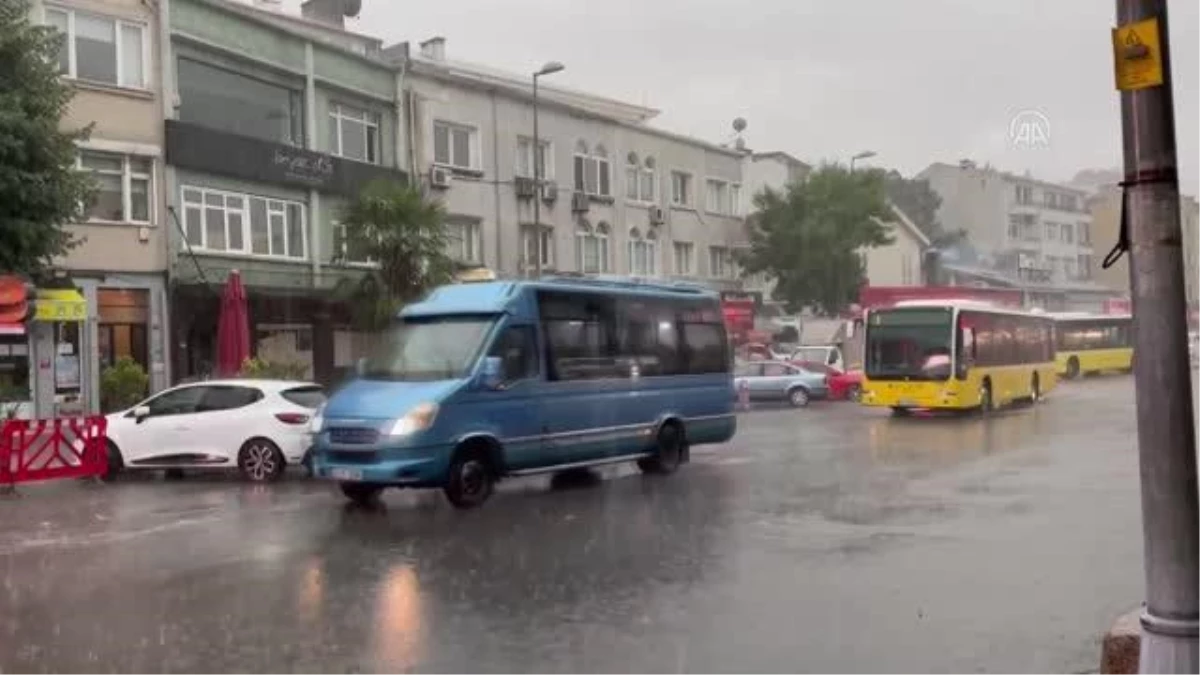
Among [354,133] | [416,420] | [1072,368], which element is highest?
[354,133]

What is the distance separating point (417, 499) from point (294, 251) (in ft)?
56.3

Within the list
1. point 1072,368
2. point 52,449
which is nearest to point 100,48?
point 52,449

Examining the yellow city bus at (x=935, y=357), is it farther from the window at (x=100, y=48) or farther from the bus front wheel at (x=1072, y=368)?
the bus front wheel at (x=1072, y=368)

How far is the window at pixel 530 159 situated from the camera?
3806cm

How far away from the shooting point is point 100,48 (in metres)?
25.2

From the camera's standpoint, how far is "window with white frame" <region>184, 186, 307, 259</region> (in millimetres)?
27188

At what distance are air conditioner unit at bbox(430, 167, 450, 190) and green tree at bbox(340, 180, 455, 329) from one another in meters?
5.67

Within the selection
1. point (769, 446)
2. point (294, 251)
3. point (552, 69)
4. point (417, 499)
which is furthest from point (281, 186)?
point (417, 499)

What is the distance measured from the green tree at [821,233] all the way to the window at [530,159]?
38.9 ft

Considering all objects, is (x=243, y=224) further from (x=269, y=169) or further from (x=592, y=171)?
(x=592, y=171)

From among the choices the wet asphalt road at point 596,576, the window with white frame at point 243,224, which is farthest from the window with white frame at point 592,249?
the wet asphalt road at point 596,576

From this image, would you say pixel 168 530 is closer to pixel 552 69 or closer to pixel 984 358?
pixel 984 358

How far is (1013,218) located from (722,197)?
37.3 meters

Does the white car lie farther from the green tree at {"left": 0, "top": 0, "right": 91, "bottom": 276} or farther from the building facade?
the building facade
